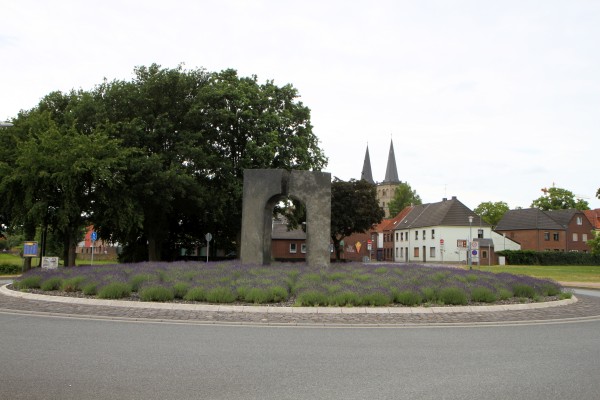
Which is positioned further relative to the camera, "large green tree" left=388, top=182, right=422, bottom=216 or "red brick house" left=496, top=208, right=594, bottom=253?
"large green tree" left=388, top=182, right=422, bottom=216

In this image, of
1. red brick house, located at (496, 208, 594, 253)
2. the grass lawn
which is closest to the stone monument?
the grass lawn

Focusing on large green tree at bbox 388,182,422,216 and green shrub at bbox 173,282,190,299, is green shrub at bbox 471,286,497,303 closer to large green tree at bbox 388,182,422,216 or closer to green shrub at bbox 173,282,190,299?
green shrub at bbox 173,282,190,299

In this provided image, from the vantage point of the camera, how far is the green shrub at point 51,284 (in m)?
17.9

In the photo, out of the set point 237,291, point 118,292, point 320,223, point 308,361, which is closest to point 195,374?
point 308,361

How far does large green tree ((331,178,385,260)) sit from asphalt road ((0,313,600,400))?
53.7 m

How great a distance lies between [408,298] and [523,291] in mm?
4756

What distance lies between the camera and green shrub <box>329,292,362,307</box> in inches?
585

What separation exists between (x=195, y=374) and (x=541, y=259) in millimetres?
72627

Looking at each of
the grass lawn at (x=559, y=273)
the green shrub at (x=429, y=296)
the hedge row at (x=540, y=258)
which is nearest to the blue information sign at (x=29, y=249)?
the green shrub at (x=429, y=296)

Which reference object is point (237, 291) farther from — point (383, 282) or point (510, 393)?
point (510, 393)

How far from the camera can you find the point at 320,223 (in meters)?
23.1

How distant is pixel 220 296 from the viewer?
15.2 meters

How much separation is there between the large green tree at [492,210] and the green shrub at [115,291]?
318ft

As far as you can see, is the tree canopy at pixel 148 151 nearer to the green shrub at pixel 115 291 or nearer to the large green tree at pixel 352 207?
the green shrub at pixel 115 291
